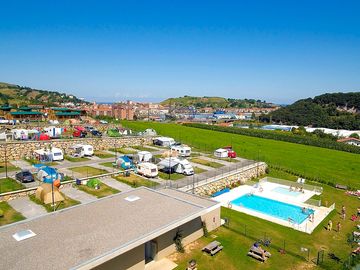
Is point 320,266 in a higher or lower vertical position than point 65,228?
lower

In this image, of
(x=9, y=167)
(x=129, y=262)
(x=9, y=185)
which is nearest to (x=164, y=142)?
(x=9, y=167)

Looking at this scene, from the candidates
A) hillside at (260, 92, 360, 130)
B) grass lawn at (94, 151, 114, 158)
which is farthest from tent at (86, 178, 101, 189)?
hillside at (260, 92, 360, 130)

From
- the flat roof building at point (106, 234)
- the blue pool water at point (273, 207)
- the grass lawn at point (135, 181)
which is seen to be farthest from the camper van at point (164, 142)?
the flat roof building at point (106, 234)

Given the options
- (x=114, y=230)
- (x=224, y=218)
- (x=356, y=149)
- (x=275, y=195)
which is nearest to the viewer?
(x=114, y=230)

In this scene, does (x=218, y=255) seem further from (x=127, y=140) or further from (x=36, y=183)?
(x=127, y=140)

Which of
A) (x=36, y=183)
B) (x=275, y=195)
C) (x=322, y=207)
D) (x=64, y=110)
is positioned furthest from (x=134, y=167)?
(x=64, y=110)

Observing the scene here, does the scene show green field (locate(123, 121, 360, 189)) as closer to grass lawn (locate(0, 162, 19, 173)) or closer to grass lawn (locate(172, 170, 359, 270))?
grass lawn (locate(172, 170, 359, 270))

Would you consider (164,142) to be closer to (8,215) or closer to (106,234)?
(8,215)
